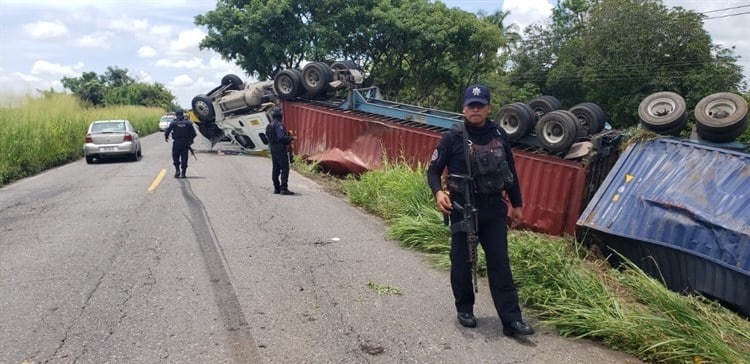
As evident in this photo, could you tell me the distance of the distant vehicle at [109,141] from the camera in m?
18.2

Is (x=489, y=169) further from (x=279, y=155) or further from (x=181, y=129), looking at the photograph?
(x=181, y=129)

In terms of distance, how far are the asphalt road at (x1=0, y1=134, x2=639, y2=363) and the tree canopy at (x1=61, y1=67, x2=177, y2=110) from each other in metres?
54.6

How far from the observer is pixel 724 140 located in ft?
23.2

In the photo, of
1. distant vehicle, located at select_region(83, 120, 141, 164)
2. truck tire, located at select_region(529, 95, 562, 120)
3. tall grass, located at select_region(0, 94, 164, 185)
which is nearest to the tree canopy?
tall grass, located at select_region(0, 94, 164, 185)

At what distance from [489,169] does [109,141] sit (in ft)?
54.6

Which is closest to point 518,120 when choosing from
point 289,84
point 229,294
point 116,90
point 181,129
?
point 229,294

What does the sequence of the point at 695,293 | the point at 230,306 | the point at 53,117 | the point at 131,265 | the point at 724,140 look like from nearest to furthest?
1. the point at 230,306
2. the point at 695,293
3. the point at 131,265
4. the point at 724,140
5. the point at 53,117

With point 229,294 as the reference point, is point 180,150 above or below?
above

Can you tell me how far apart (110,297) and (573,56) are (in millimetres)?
37581

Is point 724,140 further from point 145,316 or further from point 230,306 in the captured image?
point 145,316

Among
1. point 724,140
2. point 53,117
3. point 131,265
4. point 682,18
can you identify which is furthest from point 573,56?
point 131,265

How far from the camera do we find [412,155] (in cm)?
1152

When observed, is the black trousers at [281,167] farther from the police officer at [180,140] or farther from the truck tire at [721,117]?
the truck tire at [721,117]

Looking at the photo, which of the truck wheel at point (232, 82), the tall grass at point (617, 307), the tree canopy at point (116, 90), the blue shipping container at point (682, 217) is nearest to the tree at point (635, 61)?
the truck wheel at point (232, 82)
